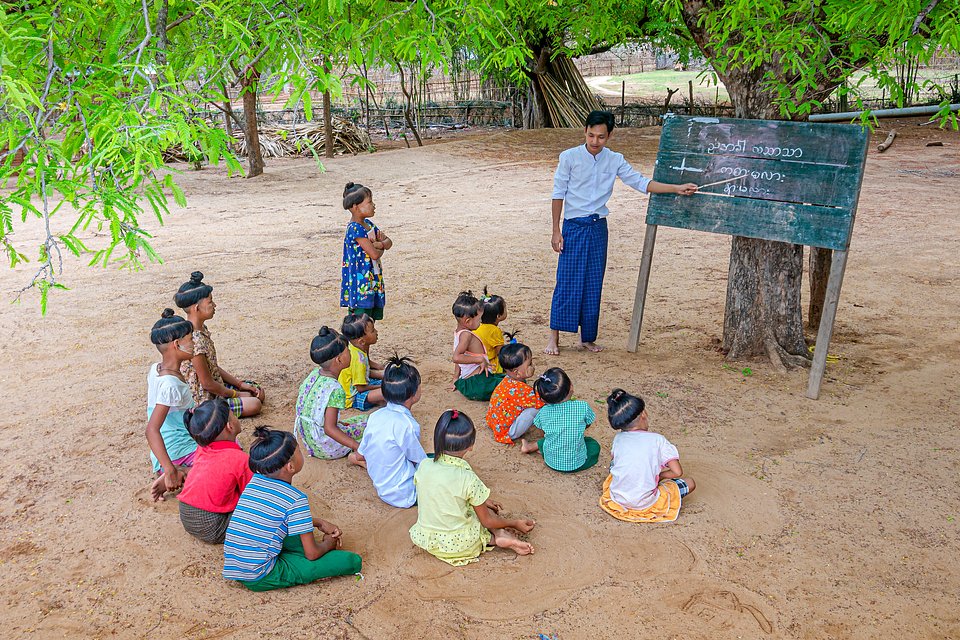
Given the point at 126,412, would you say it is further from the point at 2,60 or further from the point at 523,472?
the point at 2,60

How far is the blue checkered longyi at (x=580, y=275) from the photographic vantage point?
5.46 metres

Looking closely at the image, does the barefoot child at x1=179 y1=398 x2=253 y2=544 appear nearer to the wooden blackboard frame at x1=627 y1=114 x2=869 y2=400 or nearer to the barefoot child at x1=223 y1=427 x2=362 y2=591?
the barefoot child at x1=223 y1=427 x2=362 y2=591

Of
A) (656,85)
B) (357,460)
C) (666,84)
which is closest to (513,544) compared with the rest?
(357,460)

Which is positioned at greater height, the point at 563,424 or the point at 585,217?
the point at 585,217

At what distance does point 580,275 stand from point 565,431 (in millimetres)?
1839

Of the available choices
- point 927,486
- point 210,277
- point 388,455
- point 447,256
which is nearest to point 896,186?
point 447,256

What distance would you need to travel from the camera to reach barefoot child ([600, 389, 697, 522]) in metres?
3.53

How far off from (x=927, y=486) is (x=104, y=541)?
4.09m

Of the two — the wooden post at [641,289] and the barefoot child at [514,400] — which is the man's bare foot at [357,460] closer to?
the barefoot child at [514,400]

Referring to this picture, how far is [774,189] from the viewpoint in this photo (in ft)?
15.9

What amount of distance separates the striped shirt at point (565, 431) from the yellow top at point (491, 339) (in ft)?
3.21

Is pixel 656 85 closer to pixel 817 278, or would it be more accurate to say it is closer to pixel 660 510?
pixel 817 278

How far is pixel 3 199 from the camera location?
2.59 metres

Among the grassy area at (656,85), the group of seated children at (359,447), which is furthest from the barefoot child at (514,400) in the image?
the grassy area at (656,85)
